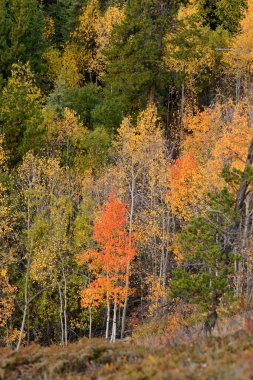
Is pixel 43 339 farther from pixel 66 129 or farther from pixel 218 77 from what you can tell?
pixel 218 77

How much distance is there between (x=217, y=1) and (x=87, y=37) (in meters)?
15.4

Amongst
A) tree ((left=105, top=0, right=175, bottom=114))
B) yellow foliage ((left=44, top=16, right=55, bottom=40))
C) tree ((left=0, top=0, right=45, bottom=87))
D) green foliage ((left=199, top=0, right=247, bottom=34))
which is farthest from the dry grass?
yellow foliage ((left=44, top=16, right=55, bottom=40))

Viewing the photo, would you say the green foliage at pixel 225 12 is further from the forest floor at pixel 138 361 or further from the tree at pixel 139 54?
the forest floor at pixel 138 361

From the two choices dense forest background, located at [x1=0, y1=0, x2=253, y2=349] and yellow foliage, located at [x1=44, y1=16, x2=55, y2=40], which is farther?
yellow foliage, located at [x1=44, y1=16, x2=55, y2=40]

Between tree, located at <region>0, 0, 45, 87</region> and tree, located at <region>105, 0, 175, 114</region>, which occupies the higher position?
tree, located at <region>0, 0, 45, 87</region>

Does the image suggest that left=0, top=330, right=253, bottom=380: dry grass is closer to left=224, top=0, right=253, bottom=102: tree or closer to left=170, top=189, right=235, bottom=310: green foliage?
left=170, top=189, right=235, bottom=310: green foliage

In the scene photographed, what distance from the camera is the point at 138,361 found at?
9891mm

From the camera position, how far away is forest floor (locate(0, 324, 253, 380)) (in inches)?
328

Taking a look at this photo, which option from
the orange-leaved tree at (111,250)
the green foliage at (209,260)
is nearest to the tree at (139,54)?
the orange-leaved tree at (111,250)

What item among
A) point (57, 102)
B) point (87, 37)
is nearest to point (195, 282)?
point (57, 102)

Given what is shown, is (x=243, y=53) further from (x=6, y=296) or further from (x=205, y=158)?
(x=6, y=296)

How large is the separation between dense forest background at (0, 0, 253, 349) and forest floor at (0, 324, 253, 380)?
11.6 m

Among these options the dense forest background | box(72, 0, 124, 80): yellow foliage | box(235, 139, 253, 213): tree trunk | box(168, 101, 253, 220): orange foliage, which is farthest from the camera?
box(72, 0, 124, 80): yellow foliage

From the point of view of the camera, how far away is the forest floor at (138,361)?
8320 mm
